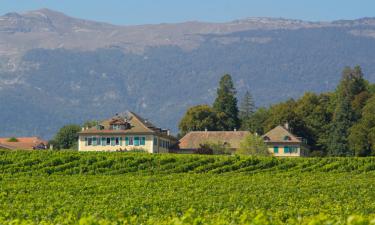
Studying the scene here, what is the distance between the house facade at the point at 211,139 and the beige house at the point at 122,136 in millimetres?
5257

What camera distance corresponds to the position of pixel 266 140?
484 ft

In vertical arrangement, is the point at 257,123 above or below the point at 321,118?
above

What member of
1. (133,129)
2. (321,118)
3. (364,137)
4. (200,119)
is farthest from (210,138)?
(364,137)

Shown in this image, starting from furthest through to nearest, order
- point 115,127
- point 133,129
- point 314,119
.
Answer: point 314,119
point 115,127
point 133,129

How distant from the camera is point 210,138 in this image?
14688cm

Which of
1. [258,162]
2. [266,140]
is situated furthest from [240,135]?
[258,162]

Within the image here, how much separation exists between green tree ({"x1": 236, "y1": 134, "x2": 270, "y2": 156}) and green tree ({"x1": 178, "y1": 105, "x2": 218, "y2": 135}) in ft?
87.5

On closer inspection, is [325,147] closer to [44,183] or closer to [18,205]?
[44,183]

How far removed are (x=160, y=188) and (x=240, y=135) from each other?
9552 cm

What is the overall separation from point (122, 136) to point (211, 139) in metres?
14.7

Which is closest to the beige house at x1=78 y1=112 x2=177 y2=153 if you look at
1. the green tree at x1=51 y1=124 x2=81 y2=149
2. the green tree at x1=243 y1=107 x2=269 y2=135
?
the green tree at x1=243 y1=107 x2=269 y2=135

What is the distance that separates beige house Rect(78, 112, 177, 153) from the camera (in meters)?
136

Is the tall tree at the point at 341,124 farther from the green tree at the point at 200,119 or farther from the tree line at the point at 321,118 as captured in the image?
the green tree at the point at 200,119

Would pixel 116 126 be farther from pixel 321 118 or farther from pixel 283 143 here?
pixel 321 118
